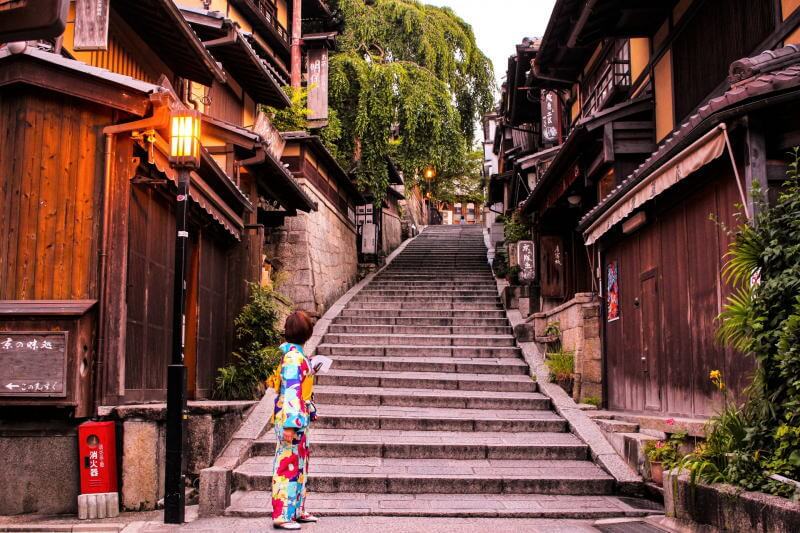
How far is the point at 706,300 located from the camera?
331 inches

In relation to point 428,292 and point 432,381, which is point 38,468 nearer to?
point 432,381

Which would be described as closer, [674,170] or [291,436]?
[291,436]

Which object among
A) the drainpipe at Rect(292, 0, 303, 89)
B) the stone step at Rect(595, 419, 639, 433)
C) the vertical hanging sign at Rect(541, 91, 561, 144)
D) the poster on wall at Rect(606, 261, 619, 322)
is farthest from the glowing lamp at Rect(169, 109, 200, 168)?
the drainpipe at Rect(292, 0, 303, 89)

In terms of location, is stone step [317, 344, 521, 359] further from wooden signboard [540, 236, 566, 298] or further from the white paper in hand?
the white paper in hand

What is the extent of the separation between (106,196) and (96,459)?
2917 mm

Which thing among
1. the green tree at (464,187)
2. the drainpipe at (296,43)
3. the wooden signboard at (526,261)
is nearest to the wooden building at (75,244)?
the wooden signboard at (526,261)

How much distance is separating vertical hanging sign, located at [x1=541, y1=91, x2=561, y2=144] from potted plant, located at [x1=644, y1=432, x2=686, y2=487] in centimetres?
1324

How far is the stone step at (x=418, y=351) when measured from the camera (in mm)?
15844

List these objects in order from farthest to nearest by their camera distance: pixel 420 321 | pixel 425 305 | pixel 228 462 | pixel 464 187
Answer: pixel 464 187
pixel 425 305
pixel 420 321
pixel 228 462

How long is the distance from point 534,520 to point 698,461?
201 centimetres

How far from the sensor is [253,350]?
12.4 meters

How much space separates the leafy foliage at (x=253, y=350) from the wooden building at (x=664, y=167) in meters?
5.34

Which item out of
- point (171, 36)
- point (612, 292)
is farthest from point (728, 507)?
point (171, 36)

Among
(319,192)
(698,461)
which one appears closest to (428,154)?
(319,192)
